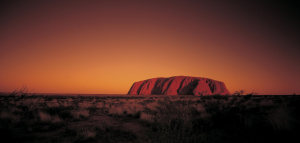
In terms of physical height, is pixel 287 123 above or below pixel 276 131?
above

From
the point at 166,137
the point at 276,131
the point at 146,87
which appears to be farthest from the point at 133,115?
the point at 146,87

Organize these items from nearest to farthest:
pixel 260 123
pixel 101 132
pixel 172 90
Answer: pixel 260 123
pixel 101 132
pixel 172 90

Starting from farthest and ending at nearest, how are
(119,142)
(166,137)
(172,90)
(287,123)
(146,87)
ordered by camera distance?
(146,87)
(172,90)
(119,142)
(287,123)
(166,137)

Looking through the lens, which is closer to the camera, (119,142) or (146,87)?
(119,142)

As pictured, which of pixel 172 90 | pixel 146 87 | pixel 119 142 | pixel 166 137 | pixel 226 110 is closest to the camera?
pixel 166 137

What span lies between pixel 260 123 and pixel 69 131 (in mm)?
8028

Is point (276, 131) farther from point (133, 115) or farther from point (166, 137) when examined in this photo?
point (133, 115)

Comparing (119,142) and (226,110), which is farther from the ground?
(226,110)

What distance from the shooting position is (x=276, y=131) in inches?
164

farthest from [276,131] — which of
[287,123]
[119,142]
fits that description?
[119,142]

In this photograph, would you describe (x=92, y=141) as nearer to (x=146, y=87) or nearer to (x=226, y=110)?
(x=226, y=110)

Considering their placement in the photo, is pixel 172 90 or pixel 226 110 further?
pixel 172 90

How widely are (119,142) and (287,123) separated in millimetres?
5756

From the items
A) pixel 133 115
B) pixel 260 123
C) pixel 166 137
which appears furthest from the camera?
pixel 133 115
